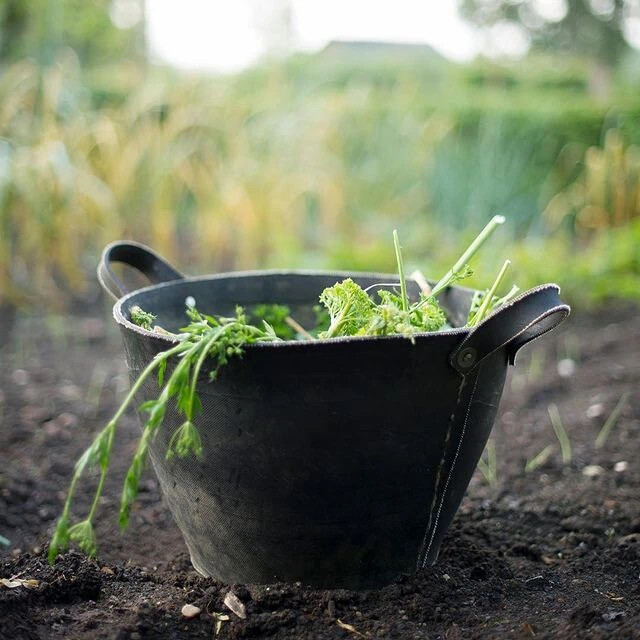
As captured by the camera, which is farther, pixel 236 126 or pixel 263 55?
pixel 263 55

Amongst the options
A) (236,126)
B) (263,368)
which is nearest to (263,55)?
(236,126)

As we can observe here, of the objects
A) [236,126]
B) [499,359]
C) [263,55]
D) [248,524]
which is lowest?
[248,524]

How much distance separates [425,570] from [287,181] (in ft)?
13.2

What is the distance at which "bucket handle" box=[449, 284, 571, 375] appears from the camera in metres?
1.28

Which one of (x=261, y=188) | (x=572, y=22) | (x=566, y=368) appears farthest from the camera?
(x=572, y=22)

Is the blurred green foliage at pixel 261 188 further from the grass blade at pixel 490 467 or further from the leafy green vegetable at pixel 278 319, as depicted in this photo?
the leafy green vegetable at pixel 278 319

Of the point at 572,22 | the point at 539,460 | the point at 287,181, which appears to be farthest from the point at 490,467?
the point at 572,22

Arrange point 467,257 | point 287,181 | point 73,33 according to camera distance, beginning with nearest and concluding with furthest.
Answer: point 467,257
point 287,181
point 73,33

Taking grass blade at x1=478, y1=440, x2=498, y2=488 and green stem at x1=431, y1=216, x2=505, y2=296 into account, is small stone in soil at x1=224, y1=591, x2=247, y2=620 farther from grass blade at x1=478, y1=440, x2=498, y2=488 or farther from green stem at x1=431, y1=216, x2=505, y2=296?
grass blade at x1=478, y1=440, x2=498, y2=488

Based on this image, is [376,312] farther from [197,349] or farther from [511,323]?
[197,349]

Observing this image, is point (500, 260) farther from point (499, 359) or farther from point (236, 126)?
point (499, 359)

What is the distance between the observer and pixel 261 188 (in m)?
4.98

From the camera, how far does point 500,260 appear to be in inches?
185

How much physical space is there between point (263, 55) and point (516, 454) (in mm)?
9077
